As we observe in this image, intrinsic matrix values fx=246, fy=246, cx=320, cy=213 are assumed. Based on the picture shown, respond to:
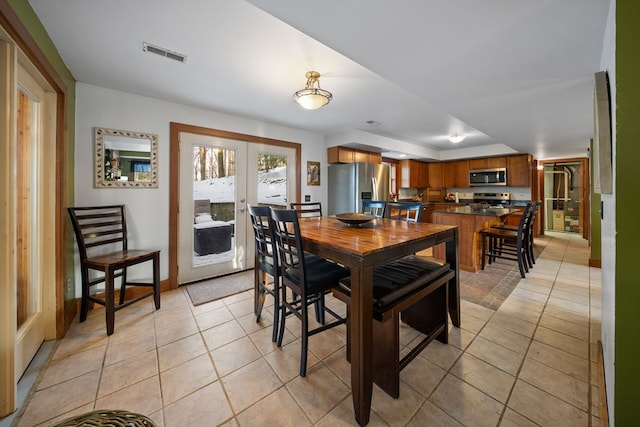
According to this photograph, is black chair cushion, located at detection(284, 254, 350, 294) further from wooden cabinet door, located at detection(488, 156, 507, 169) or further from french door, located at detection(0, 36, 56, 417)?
wooden cabinet door, located at detection(488, 156, 507, 169)

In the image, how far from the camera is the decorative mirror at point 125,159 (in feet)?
8.04

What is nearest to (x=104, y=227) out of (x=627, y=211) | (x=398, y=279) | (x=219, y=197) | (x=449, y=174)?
(x=219, y=197)

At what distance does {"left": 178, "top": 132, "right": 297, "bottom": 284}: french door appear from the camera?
302cm

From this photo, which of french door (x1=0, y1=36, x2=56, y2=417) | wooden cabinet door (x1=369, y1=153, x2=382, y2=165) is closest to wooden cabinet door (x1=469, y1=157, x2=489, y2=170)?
wooden cabinet door (x1=369, y1=153, x2=382, y2=165)

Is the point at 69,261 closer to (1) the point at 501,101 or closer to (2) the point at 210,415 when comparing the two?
(2) the point at 210,415

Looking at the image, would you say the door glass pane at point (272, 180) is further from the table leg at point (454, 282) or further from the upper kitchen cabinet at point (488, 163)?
the upper kitchen cabinet at point (488, 163)

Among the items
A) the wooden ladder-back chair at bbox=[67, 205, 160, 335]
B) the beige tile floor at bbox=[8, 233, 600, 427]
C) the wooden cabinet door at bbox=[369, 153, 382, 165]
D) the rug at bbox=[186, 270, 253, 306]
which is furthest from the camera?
the wooden cabinet door at bbox=[369, 153, 382, 165]

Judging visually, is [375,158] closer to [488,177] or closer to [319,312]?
[488,177]

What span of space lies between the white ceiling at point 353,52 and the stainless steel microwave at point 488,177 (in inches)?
99.5

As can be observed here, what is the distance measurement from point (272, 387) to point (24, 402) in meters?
1.32

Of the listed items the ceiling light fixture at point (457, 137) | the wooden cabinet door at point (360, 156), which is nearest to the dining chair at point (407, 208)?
the wooden cabinet door at point (360, 156)

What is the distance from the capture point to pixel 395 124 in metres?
3.81

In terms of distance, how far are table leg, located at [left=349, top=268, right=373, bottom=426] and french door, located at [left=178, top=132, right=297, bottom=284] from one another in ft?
8.44

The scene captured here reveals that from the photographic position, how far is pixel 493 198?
601 cm
